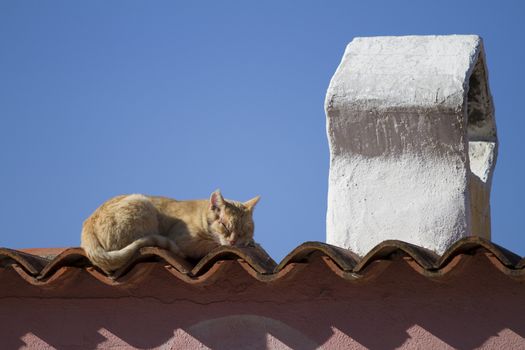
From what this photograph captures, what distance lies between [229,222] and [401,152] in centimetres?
133

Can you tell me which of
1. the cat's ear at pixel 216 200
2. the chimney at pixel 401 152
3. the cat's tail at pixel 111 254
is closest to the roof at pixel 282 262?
the cat's tail at pixel 111 254

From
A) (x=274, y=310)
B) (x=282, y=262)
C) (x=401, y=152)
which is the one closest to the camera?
Answer: (x=282, y=262)

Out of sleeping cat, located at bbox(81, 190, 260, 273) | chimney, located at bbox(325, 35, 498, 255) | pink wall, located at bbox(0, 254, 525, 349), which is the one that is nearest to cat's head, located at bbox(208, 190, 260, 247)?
sleeping cat, located at bbox(81, 190, 260, 273)

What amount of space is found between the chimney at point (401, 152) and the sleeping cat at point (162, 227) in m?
0.73

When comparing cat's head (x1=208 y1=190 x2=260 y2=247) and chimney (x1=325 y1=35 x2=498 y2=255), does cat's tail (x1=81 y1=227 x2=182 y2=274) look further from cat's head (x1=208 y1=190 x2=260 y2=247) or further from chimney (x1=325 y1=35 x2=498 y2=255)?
chimney (x1=325 y1=35 x2=498 y2=255)

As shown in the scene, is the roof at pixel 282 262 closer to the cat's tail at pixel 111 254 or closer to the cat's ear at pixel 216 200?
the cat's tail at pixel 111 254

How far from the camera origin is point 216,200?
670cm

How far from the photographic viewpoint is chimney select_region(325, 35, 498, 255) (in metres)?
6.21

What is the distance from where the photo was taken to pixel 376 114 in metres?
6.34

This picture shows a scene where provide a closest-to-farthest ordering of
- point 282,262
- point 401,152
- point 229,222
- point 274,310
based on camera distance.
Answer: point 282,262, point 274,310, point 401,152, point 229,222

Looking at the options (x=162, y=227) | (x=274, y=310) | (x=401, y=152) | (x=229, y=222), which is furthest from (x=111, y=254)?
(x=401, y=152)

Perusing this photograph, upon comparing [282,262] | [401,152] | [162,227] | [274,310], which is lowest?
[274,310]

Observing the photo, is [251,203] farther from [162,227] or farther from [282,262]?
[282,262]

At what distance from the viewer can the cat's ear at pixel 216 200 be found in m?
6.68
